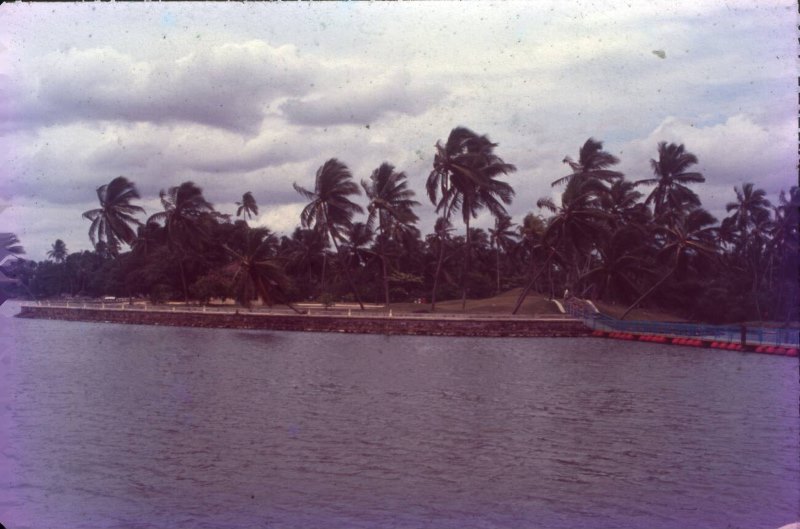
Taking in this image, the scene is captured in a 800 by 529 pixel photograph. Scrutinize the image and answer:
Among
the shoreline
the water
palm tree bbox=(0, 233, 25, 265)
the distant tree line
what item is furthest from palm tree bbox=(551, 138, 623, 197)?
palm tree bbox=(0, 233, 25, 265)

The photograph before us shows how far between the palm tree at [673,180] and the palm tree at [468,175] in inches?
629

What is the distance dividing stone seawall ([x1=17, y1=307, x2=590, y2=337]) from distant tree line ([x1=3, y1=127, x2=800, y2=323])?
215 centimetres

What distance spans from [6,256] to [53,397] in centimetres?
1894

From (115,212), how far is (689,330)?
4738 cm

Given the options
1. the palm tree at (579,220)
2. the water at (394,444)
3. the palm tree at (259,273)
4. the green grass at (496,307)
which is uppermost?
the palm tree at (579,220)

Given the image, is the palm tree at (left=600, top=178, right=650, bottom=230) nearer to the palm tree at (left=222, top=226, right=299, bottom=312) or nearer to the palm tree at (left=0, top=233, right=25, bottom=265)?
the palm tree at (left=222, top=226, right=299, bottom=312)

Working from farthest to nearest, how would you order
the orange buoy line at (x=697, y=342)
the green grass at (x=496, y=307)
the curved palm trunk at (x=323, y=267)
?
1. the curved palm trunk at (x=323, y=267)
2. the green grass at (x=496, y=307)
3. the orange buoy line at (x=697, y=342)

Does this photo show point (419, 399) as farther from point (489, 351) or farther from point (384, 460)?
point (489, 351)

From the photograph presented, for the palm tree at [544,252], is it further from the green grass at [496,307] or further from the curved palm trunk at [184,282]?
the curved palm trunk at [184,282]

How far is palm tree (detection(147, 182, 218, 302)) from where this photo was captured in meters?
70.6

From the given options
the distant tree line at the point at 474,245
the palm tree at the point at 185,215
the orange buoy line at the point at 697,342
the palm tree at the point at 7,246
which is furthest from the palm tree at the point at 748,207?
the palm tree at the point at 7,246

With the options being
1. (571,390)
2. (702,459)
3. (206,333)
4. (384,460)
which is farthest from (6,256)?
(206,333)

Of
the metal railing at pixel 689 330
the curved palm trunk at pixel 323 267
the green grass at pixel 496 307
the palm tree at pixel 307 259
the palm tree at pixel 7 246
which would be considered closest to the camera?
the palm tree at pixel 7 246

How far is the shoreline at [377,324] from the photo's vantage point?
51969 mm
